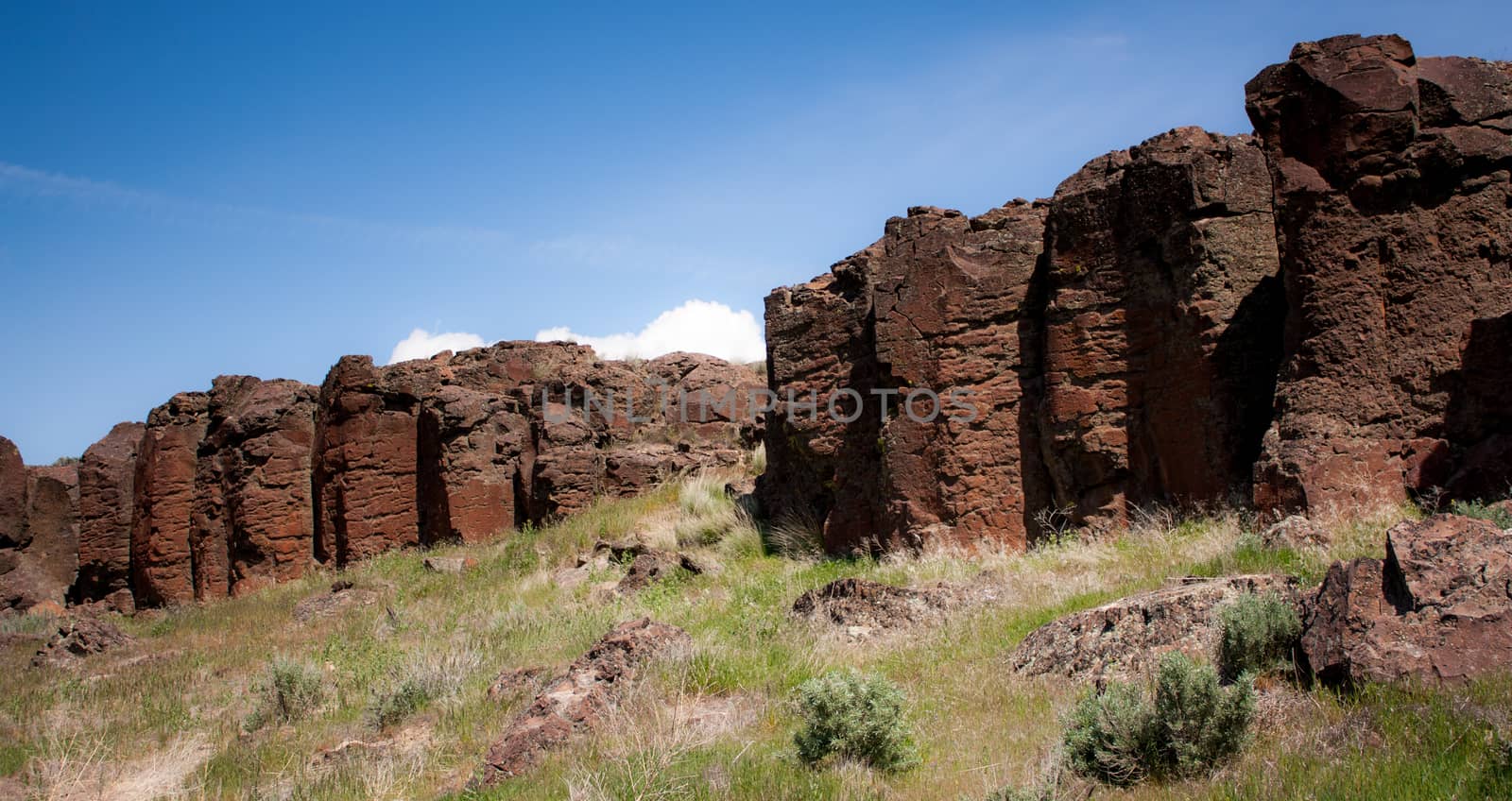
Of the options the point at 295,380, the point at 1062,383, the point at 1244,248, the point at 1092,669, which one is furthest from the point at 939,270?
the point at 295,380

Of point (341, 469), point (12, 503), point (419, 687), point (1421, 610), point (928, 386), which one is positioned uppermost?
point (928, 386)

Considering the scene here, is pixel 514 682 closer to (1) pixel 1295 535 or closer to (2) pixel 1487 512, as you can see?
(1) pixel 1295 535

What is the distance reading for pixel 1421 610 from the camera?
5.00 meters

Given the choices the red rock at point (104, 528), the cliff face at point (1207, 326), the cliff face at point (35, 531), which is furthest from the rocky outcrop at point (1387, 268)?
the cliff face at point (35, 531)

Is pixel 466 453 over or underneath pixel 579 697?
over

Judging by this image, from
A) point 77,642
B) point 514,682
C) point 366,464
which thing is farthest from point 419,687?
point 366,464

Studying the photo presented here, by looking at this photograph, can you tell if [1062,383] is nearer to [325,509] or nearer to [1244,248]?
[1244,248]

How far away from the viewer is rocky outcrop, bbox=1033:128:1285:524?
8945mm

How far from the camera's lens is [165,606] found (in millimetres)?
19078

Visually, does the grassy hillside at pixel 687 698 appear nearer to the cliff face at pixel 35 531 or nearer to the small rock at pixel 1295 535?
the small rock at pixel 1295 535

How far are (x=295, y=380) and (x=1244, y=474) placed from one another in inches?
678

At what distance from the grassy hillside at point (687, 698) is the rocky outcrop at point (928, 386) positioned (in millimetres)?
598

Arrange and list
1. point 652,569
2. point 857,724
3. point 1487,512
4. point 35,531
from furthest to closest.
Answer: point 35,531
point 652,569
point 1487,512
point 857,724

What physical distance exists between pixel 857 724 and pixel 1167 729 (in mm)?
1544
